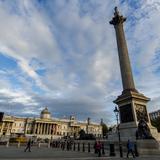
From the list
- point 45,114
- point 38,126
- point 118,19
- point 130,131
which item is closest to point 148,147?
point 130,131

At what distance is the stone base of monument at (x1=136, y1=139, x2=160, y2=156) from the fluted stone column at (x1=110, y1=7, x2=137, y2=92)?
1116 cm

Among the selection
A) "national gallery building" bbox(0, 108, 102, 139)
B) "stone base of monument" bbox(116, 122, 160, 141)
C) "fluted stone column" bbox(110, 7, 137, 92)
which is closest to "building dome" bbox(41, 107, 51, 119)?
"national gallery building" bbox(0, 108, 102, 139)

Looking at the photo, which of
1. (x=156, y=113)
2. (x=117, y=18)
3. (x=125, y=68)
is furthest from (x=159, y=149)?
(x=156, y=113)

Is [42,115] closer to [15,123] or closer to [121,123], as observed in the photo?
[15,123]

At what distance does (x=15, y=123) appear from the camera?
133 metres

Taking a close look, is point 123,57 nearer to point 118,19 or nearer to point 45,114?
point 118,19

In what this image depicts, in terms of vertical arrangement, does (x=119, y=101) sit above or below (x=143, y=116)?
above

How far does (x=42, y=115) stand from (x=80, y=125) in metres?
29.7

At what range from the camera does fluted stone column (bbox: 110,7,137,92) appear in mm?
34525

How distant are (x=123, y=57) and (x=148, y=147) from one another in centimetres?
1837

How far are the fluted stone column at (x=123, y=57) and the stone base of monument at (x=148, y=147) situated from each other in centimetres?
1116

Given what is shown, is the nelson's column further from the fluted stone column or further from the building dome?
the building dome

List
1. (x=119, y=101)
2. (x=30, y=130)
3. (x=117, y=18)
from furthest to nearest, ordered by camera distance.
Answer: (x=30, y=130) → (x=117, y=18) → (x=119, y=101)

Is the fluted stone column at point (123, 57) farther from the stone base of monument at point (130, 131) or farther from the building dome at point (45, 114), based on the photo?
the building dome at point (45, 114)
